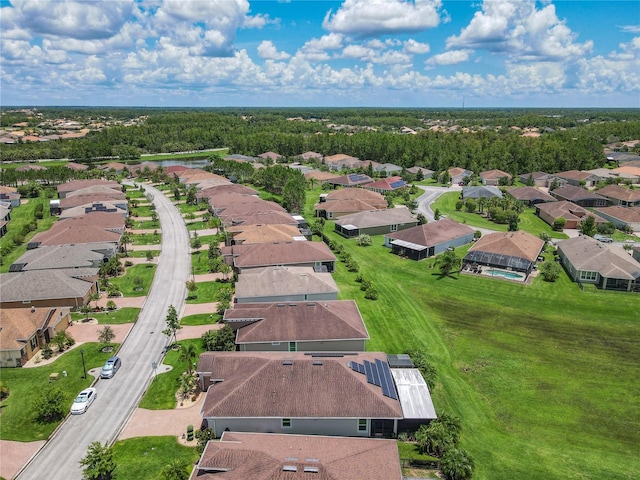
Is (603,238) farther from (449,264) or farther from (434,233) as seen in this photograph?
(449,264)

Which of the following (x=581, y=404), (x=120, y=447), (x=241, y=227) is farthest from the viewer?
(x=241, y=227)

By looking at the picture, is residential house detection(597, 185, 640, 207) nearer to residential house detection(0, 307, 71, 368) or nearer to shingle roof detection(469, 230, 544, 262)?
shingle roof detection(469, 230, 544, 262)

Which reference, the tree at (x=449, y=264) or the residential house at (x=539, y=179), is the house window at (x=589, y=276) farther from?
the residential house at (x=539, y=179)

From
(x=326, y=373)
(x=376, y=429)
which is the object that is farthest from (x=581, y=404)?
(x=326, y=373)

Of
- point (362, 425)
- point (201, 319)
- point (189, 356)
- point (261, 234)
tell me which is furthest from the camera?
point (261, 234)

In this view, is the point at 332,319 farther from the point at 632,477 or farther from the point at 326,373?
the point at 632,477

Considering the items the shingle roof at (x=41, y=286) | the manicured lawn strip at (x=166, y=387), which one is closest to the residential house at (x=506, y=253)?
the manicured lawn strip at (x=166, y=387)

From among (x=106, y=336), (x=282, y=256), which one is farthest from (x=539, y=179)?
(x=106, y=336)
